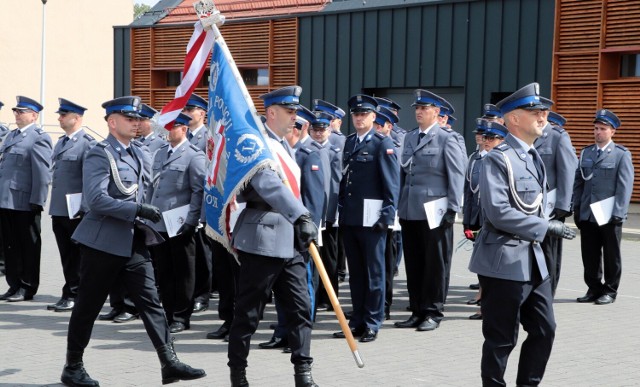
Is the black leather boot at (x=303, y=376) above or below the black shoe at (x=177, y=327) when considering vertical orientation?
above

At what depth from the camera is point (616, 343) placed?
7.86 m

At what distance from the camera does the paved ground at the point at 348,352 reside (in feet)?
21.7

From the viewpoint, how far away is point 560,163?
9.02 meters

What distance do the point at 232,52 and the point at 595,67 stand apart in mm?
11187

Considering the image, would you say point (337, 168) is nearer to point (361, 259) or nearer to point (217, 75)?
point (361, 259)

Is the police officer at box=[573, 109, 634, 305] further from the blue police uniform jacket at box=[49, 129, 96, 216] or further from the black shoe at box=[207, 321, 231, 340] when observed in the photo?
the blue police uniform jacket at box=[49, 129, 96, 216]

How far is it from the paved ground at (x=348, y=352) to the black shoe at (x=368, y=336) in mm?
92

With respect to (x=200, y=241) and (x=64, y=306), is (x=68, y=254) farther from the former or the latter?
(x=200, y=241)

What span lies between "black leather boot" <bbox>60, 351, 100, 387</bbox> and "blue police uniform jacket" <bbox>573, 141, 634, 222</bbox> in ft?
19.7

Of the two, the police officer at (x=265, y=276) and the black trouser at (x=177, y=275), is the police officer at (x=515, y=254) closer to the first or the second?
the police officer at (x=265, y=276)

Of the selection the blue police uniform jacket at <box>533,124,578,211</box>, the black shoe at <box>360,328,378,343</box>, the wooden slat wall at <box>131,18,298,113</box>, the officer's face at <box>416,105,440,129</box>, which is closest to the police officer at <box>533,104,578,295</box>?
the blue police uniform jacket at <box>533,124,578,211</box>

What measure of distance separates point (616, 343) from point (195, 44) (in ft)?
14.1

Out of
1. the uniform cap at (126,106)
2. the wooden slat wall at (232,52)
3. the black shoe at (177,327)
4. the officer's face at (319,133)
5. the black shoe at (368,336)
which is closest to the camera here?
the uniform cap at (126,106)

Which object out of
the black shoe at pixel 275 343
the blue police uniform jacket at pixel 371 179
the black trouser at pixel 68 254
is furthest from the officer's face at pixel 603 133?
the black trouser at pixel 68 254
